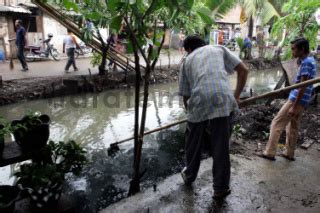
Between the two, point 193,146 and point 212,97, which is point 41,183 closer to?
point 193,146

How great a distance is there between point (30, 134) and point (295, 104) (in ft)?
10.8

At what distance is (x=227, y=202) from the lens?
3158 mm

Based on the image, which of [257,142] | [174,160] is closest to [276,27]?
[257,142]

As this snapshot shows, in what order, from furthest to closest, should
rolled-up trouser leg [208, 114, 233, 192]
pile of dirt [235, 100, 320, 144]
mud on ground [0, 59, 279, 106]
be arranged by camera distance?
mud on ground [0, 59, 279, 106] < pile of dirt [235, 100, 320, 144] < rolled-up trouser leg [208, 114, 233, 192]

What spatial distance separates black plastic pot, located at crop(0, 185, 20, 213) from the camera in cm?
260

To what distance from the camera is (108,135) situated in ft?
20.5

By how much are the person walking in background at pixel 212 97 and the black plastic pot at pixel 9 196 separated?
1.87m

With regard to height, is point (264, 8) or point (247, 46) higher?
point (264, 8)

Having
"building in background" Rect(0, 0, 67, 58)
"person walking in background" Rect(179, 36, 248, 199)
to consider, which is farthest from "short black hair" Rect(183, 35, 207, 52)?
"building in background" Rect(0, 0, 67, 58)

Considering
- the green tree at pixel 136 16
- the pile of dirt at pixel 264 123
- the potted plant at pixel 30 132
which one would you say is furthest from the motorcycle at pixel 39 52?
the green tree at pixel 136 16

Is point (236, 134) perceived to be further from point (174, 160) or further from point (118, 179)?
point (118, 179)

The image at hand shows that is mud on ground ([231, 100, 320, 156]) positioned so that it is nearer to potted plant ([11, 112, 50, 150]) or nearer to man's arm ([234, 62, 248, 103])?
man's arm ([234, 62, 248, 103])

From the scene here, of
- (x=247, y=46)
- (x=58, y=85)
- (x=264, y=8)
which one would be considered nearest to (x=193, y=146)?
(x=58, y=85)

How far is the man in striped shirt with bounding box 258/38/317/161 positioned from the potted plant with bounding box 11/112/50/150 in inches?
121
